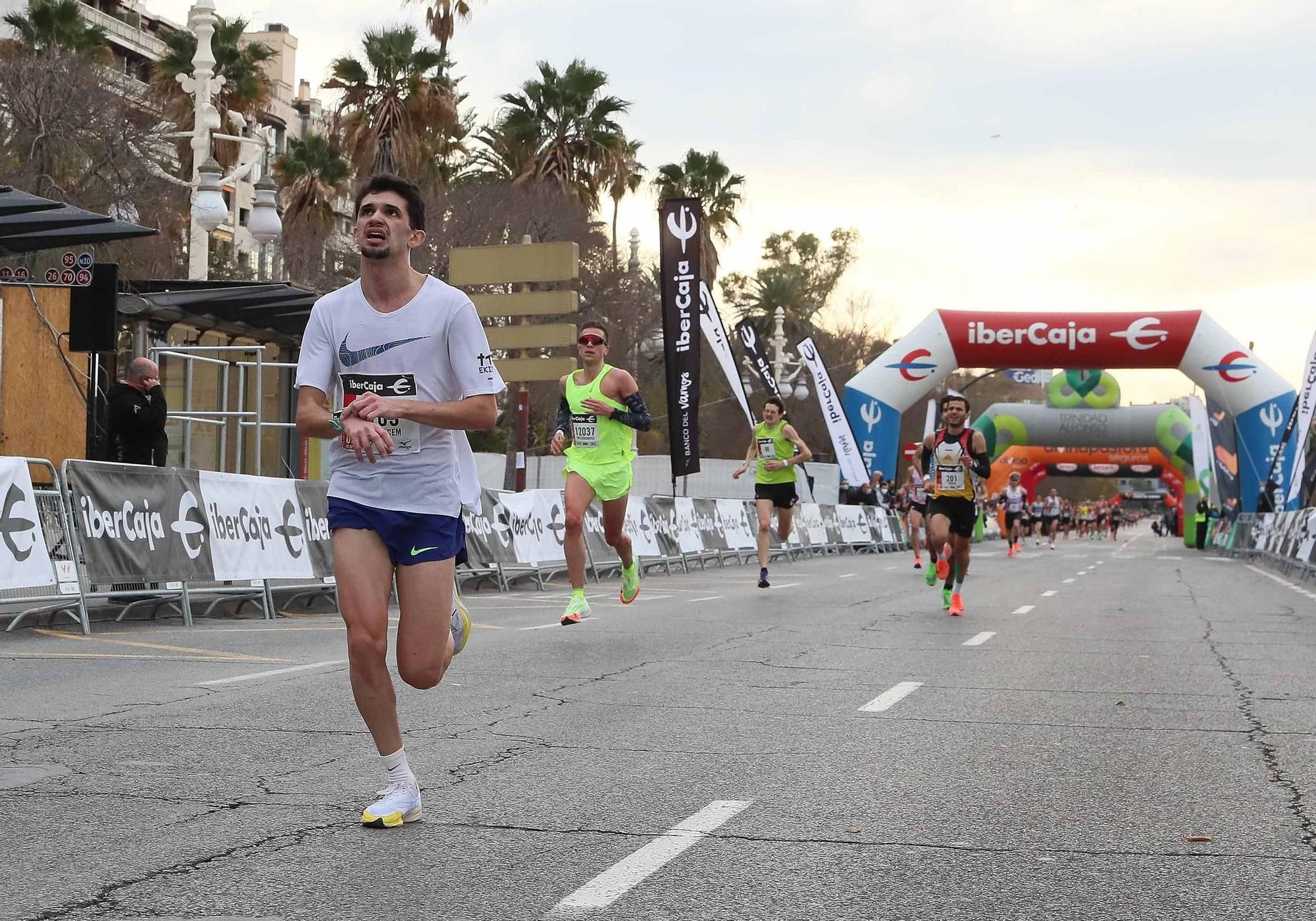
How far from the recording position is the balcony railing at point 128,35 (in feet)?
212

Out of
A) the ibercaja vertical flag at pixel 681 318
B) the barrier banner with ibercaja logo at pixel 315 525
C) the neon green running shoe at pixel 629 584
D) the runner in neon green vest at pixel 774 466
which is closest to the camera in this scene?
the neon green running shoe at pixel 629 584

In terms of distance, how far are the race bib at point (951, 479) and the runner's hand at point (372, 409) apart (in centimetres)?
937

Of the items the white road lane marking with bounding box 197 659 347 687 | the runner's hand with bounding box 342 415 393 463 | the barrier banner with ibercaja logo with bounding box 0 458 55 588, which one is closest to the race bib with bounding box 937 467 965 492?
the white road lane marking with bounding box 197 659 347 687

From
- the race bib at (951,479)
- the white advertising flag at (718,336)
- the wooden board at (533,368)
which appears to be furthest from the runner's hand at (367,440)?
the white advertising flag at (718,336)

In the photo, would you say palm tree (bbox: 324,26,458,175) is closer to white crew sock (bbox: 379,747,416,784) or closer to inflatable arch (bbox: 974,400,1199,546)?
inflatable arch (bbox: 974,400,1199,546)

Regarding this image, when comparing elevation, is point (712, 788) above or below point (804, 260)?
below

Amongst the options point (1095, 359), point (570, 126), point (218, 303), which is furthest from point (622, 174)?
point (218, 303)

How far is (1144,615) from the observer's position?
609 inches

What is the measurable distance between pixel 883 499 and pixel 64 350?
88.6ft

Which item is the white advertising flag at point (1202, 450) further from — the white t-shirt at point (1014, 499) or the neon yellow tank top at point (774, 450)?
the neon yellow tank top at point (774, 450)

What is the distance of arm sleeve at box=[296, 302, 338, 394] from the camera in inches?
205

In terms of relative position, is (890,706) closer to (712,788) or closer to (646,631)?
(712,788)

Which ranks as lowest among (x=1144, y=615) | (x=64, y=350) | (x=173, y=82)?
(x=1144, y=615)

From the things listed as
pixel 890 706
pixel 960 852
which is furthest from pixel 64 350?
pixel 960 852
